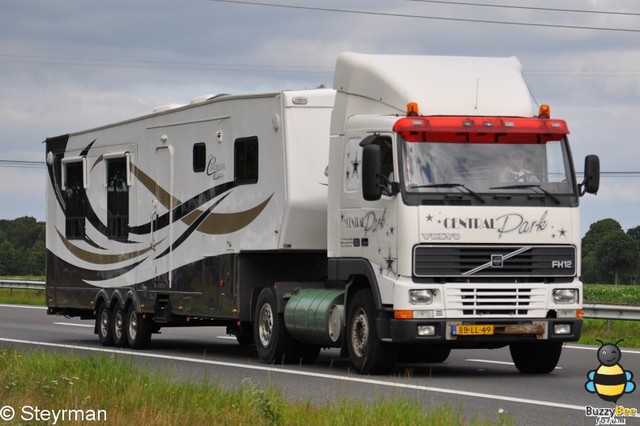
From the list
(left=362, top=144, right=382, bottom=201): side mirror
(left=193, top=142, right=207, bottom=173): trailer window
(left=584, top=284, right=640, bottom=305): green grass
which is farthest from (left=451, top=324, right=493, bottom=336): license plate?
(left=584, top=284, right=640, bottom=305): green grass

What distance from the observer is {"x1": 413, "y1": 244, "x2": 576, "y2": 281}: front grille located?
17281mm

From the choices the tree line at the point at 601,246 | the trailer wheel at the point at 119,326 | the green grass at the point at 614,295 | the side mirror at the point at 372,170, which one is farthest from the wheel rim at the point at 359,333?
the tree line at the point at 601,246

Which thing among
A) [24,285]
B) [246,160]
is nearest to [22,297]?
[24,285]

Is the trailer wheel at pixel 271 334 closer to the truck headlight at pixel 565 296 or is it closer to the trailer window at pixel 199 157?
the trailer window at pixel 199 157

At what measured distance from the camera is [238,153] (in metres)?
21.3

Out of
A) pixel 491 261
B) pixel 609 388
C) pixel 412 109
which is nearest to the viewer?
pixel 609 388

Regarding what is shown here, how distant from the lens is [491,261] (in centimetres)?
1742

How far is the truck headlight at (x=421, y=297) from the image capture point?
1728 cm

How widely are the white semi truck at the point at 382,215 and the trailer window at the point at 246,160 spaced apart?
3 centimetres

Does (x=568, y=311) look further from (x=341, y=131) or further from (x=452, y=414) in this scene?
(x=452, y=414)

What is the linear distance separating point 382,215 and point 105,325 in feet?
30.9

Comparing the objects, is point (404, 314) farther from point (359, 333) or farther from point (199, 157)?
point (199, 157)

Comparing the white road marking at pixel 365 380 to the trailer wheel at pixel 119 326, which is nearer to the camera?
the white road marking at pixel 365 380

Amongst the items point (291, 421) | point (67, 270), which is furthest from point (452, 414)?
point (67, 270)
